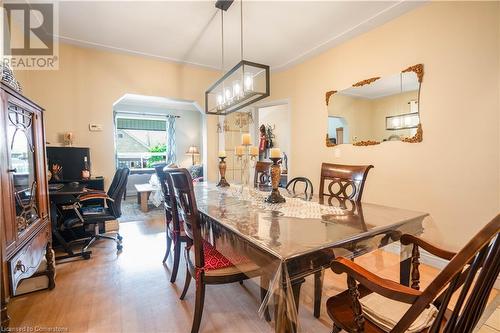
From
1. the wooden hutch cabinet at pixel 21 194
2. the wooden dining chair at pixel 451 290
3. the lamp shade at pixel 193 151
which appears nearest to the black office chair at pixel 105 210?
the wooden hutch cabinet at pixel 21 194

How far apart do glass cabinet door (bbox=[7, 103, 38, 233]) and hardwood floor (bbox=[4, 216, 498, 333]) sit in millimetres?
657

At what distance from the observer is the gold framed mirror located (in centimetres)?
249

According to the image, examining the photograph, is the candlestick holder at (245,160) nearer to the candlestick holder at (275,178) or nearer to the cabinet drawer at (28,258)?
the candlestick holder at (275,178)

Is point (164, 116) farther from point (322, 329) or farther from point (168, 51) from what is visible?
point (322, 329)

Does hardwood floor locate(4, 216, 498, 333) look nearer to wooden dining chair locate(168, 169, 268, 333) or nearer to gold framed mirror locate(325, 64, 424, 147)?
wooden dining chair locate(168, 169, 268, 333)

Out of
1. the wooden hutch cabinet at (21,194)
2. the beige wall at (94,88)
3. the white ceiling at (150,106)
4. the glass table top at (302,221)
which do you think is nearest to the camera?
the glass table top at (302,221)

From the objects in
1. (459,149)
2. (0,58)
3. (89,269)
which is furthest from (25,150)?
(459,149)

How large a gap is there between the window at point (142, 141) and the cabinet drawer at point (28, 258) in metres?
5.46

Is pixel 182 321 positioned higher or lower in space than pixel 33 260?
lower

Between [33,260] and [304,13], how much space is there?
3.38 meters

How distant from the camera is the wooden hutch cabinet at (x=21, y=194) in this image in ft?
4.32

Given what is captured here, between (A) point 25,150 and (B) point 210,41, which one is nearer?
(A) point 25,150

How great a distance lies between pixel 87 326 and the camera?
5.07ft

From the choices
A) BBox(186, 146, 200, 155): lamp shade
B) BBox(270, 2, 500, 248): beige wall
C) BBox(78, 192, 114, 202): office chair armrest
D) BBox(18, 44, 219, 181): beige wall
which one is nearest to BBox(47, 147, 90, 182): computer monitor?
BBox(18, 44, 219, 181): beige wall
